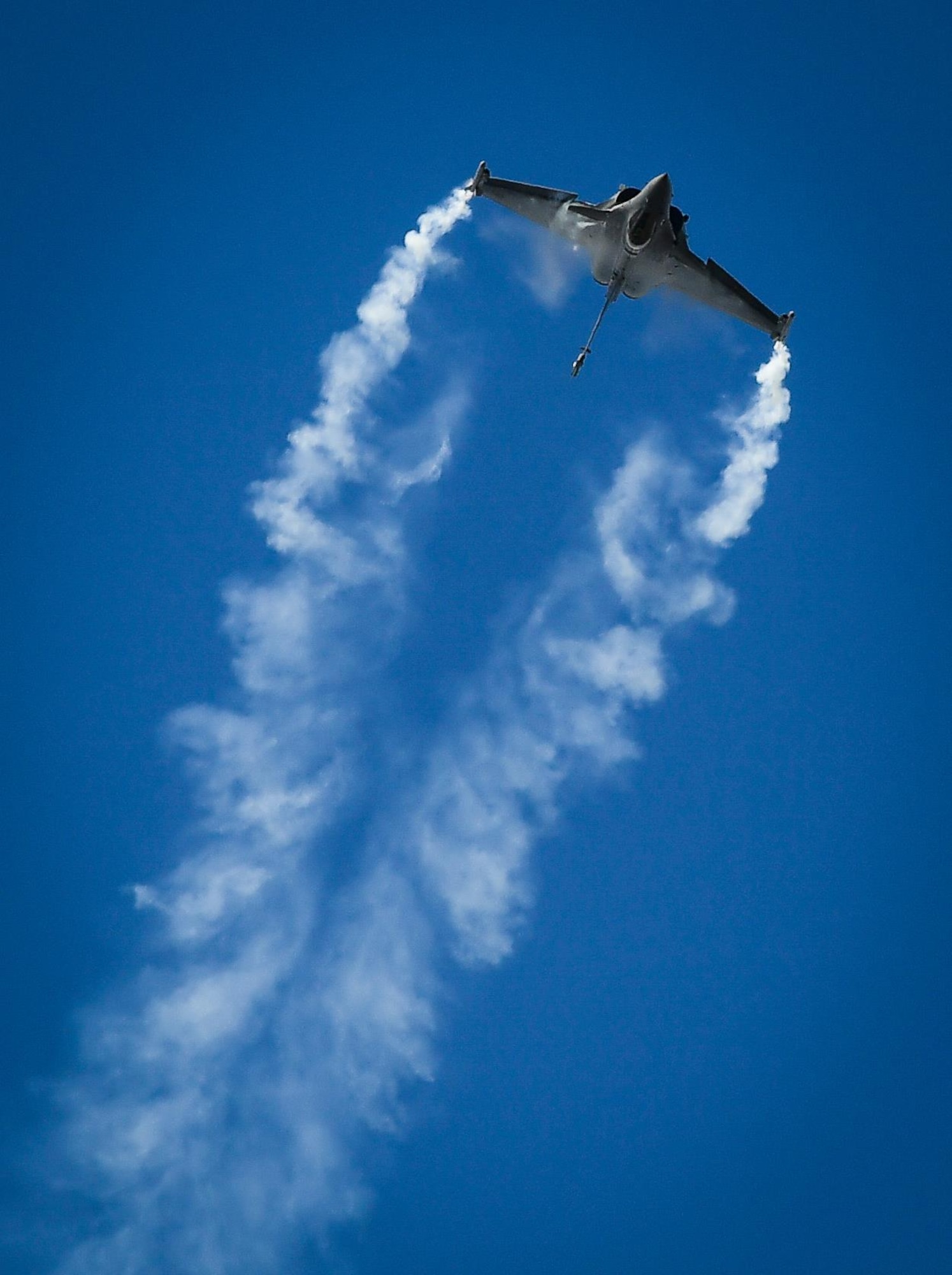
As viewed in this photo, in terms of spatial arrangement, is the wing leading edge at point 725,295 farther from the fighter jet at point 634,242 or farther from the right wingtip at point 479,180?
the right wingtip at point 479,180

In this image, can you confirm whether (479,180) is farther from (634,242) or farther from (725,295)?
Result: (725,295)

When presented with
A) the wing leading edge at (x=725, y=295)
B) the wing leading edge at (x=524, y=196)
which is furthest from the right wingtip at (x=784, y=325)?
the wing leading edge at (x=524, y=196)

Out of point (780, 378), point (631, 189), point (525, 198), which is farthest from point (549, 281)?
point (780, 378)

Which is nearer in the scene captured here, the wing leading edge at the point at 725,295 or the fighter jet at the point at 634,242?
the fighter jet at the point at 634,242

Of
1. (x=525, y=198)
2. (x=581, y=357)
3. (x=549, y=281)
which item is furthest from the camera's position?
(x=549, y=281)

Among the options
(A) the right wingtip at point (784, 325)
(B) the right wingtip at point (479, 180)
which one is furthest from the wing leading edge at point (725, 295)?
(B) the right wingtip at point (479, 180)

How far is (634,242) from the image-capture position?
43906mm

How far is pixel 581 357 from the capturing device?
44.6m

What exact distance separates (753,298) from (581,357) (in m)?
12.7

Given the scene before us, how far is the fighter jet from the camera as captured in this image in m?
43.3

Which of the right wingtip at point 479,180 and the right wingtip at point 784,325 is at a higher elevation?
the right wingtip at point 479,180

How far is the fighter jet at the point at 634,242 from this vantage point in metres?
43.3

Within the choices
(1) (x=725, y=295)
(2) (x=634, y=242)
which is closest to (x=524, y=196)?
(2) (x=634, y=242)

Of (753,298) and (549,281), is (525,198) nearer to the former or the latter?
(549,281)
